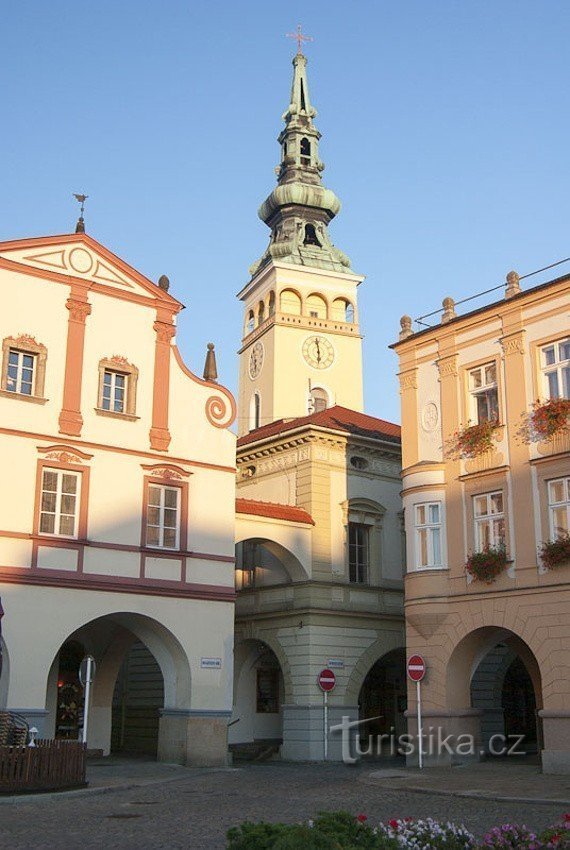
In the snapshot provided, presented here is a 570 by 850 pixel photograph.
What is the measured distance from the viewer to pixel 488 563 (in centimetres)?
2492

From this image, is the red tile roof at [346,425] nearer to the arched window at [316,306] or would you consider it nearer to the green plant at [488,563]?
the green plant at [488,563]

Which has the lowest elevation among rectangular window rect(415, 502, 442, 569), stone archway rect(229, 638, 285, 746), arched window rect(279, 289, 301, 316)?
stone archway rect(229, 638, 285, 746)

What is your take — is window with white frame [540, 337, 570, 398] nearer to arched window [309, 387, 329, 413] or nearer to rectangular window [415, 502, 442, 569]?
rectangular window [415, 502, 442, 569]

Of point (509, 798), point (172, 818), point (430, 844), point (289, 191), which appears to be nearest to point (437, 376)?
point (509, 798)

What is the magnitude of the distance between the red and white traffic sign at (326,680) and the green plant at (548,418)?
32.4 feet

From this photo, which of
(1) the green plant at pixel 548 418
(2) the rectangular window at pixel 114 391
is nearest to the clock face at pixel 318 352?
(2) the rectangular window at pixel 114 391

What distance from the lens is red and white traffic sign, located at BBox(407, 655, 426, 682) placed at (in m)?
25.8

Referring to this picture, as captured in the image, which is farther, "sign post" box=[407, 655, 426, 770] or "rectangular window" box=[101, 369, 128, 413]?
"rectangular window" box=[101, 369, 128, 413]

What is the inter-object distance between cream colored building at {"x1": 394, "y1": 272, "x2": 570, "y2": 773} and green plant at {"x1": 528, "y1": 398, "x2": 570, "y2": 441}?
0.16m

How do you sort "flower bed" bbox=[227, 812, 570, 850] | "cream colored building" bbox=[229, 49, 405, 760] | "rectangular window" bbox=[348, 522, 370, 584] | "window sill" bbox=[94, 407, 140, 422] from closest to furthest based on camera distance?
"flower bed" bbox=[227, 812, 570, 850] < "window sill" bbox=[94, 407, 140, 422] < "cream colored building" bbox=[229, 49, 405, 760] < "rectangular window" bbox=[348, 522, 370, 584]

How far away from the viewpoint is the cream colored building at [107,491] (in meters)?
24.2

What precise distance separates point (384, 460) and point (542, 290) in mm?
11077

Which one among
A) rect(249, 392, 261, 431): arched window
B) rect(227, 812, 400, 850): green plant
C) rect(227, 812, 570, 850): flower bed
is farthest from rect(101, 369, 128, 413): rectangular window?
rect(249, 392, 261, 431): arched window

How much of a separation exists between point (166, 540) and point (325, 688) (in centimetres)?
714
